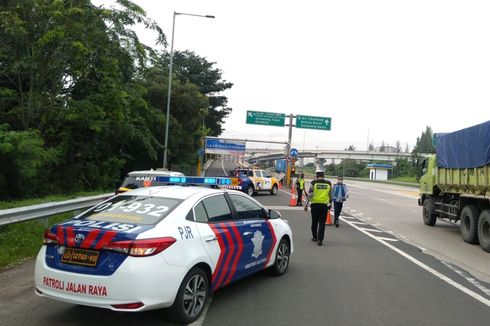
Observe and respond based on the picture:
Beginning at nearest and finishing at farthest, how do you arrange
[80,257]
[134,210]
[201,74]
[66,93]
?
[80,257] < [134,210] < [66,93] < [201,74]

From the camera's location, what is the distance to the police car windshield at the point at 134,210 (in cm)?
525

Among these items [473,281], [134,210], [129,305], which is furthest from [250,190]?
[129,305]

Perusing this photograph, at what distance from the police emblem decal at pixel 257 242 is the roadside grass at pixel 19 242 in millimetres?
4089

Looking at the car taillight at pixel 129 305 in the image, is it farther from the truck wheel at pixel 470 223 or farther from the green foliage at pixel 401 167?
the green foliage at pixel 401 167

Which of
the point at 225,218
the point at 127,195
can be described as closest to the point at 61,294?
the point at 127,195

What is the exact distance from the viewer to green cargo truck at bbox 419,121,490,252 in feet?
38.6

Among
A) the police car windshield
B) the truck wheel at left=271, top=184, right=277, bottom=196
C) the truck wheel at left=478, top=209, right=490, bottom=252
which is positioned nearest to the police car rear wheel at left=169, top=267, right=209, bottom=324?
the police car windshield

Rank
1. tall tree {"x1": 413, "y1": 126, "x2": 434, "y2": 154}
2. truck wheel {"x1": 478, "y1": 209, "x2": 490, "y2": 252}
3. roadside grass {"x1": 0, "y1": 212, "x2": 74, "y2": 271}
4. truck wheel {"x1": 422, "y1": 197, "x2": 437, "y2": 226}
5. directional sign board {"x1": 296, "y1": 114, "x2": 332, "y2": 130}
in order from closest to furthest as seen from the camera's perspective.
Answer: roadside grass {"x1": 0, "y1": 212, "x2": 74, "y2": 271}, truck wheel {"x1": 478, "y1": 209, "x2": 490, "y2": 252}, truck wheel {"x1": 422, "y1": 197, "x2": 437, "y2": 226}, directional sign board {"x1": 296, "y1": 114, "x2": 332, "y2": 130}, tall tree {"x1": 413, "y1": 126, "x2": 434, "y2": 154}

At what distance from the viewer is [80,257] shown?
4.80m

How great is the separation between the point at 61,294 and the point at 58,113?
13.7m

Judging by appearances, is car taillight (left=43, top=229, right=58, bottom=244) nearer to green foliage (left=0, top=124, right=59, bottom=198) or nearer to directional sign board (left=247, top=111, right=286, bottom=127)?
green foliage (left=0, top=124, right=59, bottom=198)

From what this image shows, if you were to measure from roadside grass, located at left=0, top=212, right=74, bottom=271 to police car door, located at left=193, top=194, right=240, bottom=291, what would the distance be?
3.87 metres

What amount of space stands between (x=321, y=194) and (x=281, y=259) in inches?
143

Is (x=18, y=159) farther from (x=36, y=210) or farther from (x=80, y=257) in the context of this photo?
(x=80, y=257)
